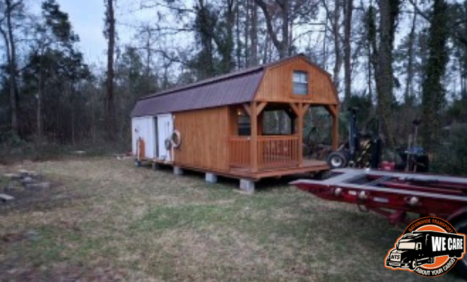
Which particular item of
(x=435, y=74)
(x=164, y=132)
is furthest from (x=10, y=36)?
(x=435, y=74)

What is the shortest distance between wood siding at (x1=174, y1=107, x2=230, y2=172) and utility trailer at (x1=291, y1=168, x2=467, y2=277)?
12.4 feet

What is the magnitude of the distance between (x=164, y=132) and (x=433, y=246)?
9202 mm

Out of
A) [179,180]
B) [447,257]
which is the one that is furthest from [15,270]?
[179,180]

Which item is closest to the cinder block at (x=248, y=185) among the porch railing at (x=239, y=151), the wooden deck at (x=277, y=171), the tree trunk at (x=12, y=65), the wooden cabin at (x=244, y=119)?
the wooden cabin at (x=244, y=119)

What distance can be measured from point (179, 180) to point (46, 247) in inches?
207

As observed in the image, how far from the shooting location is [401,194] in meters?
3.42

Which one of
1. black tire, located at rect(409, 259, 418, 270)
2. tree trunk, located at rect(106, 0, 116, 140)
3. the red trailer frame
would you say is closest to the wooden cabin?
the red trailer frame

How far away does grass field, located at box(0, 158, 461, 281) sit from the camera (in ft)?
11.7

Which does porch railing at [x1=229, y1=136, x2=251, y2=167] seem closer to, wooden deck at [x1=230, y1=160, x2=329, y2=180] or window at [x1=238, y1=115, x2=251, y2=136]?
wooden deck at [x1=230, y1=160, x2=329, y2=180]

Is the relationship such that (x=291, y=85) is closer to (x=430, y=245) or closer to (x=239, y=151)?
(x=239, y=151)

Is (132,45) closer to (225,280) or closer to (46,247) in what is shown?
(46,247)

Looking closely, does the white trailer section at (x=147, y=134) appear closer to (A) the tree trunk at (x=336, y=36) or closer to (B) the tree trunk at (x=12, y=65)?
(B) the tree trunk at (x=12, y=65)

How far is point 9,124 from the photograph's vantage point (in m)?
16.9

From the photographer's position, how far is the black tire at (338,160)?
904 centimetres
